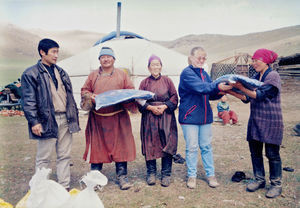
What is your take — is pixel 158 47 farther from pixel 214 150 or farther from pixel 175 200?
pixel 175 200

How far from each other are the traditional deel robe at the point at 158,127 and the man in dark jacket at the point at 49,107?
2.77ft

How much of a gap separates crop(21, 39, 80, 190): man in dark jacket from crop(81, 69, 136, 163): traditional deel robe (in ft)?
0.91

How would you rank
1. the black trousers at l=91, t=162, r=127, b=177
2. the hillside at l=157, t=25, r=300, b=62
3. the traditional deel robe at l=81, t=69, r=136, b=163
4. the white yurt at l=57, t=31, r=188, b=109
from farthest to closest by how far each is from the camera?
the hillside at l=157, t=25, r=300, b=62 < the white yurt at l=57, t=31, r=188, b=109 < the black trousers at l=91, t=162, r=127, b=177 < the traditional deel robe at l=81, t=69, r=136, b=163

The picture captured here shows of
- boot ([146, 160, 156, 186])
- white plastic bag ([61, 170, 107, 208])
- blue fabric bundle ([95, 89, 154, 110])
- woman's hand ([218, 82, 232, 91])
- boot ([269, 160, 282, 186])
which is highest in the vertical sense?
woman's hand ([218, 82, 232, 91])

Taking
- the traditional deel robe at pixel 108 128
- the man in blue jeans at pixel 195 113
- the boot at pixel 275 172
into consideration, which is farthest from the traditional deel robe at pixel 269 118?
the traditional deel robe at pixel 108 128

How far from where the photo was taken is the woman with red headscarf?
250cm

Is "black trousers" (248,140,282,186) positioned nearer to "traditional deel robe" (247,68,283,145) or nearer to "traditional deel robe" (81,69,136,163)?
"traditional deel robe" (247,68,283,145)

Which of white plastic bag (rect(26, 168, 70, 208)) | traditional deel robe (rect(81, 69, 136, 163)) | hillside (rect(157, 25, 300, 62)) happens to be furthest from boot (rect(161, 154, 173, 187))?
hillside (rect(157, 25, 300, 62))

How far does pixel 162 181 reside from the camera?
9.97 feet

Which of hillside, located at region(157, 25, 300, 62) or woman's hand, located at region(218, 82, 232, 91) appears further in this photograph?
hillside, located at region(157, 25, 300, 62)

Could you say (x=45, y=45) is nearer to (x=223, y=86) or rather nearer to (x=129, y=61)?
(x=223, y=86)

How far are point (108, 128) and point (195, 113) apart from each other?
1.03m

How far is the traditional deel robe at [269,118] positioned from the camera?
2547 millimetres

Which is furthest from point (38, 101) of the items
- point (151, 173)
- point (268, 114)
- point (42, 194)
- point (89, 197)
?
point (268, 114)
